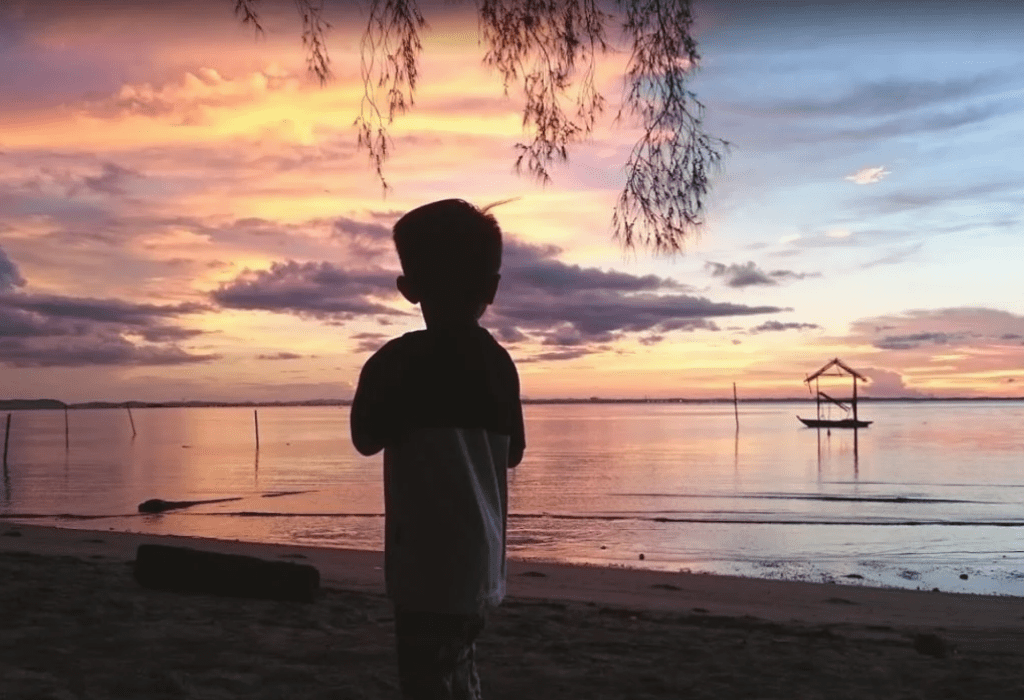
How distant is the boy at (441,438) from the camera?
2490 mm

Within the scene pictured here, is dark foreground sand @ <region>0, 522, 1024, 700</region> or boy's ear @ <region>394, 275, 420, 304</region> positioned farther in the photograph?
dark foreground sand @ <region>0, 522, 1024, 700</region>

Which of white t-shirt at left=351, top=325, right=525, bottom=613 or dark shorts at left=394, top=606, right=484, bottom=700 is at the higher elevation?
white t-shirt at left=351, top=325, right=525, bottom=613

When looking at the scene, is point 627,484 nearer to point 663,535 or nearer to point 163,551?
point 663,535

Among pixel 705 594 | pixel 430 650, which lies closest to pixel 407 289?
pixel 430 650

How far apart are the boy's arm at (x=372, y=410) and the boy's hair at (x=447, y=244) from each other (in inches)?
11.1

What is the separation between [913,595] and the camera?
12422 millimetres

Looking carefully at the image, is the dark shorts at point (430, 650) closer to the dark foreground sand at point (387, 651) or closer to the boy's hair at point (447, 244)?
the boy's hair at point (447, 244)

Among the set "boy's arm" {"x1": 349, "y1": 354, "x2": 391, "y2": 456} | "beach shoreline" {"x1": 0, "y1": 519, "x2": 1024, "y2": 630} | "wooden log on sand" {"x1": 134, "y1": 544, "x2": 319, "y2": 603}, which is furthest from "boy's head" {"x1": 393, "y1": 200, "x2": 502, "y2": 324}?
"beach shoreline" {"x1": 0, "y1": 519, "x2": 1024, "y2": 630}

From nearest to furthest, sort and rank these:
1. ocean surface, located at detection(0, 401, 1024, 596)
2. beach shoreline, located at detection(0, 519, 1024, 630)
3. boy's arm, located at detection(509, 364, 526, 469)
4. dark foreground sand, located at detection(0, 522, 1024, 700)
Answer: boy's arm, located at detection(509, 364, 526, 469), dark foreground sand, located at detection(0, 522, 1024, 700), beach shoreline, located at detection(0, 519, 1024, 630), ocean surface, located at detection(0, 401, 1024, 596)

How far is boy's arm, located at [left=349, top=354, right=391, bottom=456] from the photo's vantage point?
98.1 inches

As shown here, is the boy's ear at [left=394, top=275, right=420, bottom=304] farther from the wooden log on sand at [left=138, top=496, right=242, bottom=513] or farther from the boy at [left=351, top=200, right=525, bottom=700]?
the wooden log on sand at [left=138, top=496, right=242, bottom=513]

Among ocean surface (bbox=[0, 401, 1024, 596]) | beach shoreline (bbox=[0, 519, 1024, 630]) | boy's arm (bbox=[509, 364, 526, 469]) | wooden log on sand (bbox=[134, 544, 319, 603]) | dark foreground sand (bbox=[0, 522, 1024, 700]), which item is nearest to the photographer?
boy's arm (bbox=[509, 364, 526, 469])

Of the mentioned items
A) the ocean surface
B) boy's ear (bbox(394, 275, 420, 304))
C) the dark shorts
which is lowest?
the ocean surface

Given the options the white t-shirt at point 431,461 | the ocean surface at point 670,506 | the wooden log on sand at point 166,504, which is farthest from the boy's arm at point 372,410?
the wooden log on sand at point 166,504
